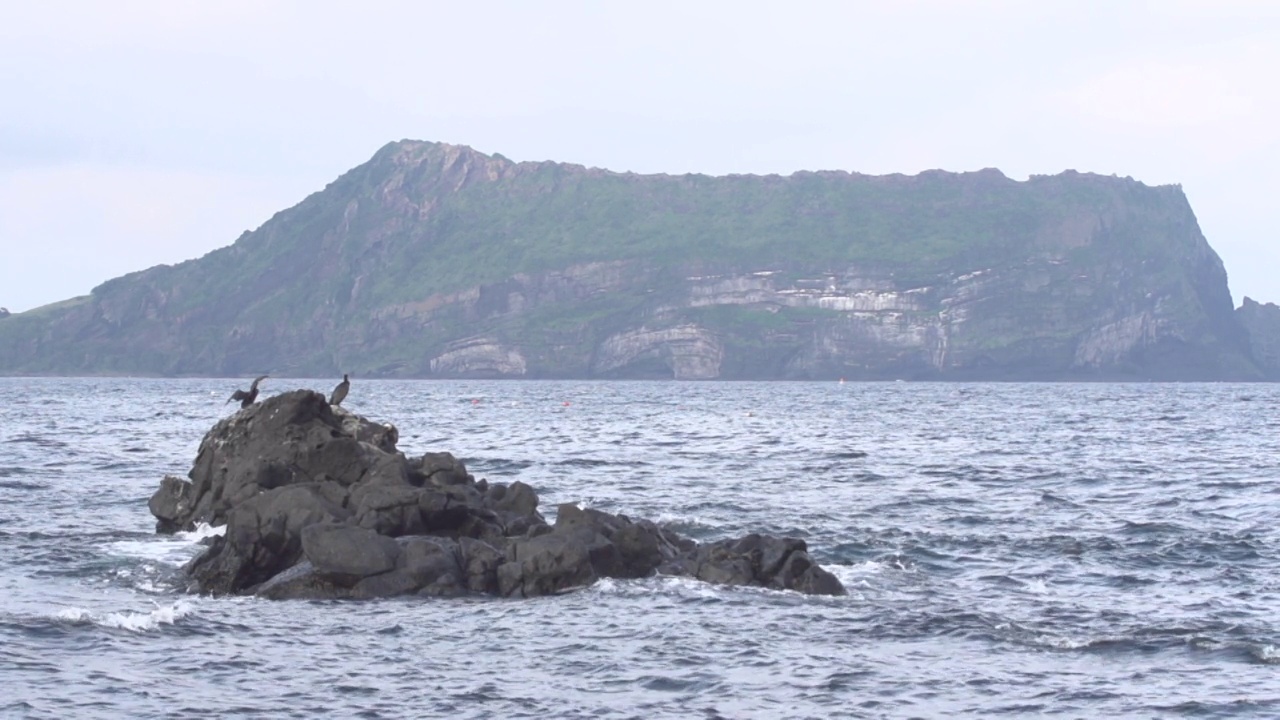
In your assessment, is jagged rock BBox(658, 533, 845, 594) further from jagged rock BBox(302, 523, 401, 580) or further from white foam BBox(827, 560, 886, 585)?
jagged rock BBox(302, 523, 401, 580)

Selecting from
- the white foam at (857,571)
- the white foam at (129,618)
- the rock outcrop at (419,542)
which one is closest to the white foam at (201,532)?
the rock outcrop at (419,542)

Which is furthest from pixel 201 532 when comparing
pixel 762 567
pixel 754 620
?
pixel 754 620

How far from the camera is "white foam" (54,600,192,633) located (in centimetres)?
2567

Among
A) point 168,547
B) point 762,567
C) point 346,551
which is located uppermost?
point 346,551

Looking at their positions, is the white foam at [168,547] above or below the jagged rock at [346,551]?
below

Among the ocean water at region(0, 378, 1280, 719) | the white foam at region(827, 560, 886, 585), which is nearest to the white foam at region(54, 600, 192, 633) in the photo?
the ocean water at region(0, 378, 1280, 719)

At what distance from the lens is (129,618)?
1030 inches

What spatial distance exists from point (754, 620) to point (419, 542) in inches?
318

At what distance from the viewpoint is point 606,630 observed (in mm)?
26062

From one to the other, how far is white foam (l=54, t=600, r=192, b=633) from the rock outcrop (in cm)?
294

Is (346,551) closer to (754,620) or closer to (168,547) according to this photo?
(754,620)

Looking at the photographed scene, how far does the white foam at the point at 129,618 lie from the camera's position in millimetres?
25672

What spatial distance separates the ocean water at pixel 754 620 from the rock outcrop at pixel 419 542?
2.88 ft

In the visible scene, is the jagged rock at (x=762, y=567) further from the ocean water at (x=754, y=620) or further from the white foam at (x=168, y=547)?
the white foam at (x=168, y=547)
